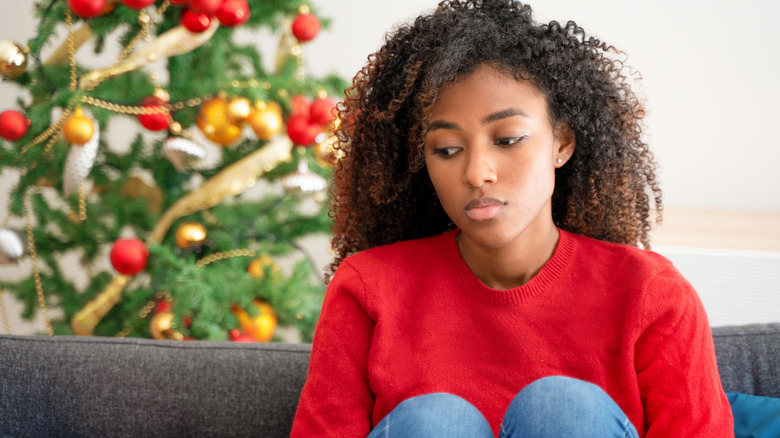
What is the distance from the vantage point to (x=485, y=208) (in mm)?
851

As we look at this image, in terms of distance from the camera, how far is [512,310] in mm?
920

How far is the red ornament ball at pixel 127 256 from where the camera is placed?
1406 millimetres

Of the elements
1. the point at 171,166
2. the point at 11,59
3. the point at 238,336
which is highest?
the point at 11,59

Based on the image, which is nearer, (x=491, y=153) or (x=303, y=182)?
(x=491, y=153)

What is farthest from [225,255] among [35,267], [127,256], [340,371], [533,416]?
[533,416]

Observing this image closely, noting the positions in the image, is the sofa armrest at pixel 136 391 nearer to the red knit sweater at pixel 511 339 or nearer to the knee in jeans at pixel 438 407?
the red knit sweater at pixel 511 339

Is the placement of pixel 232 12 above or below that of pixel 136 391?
above

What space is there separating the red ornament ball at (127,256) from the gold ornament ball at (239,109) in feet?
1.13

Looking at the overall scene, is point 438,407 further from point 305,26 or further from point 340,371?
point 305,26

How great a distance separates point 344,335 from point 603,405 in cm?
36

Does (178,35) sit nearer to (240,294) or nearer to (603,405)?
(240,294)

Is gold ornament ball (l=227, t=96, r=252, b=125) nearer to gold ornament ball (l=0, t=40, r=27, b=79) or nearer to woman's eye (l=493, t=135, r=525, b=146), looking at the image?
gold ornament ball (l=0, t=40, r=27, b=79)

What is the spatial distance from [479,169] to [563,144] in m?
0.19

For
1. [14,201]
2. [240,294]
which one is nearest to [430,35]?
[240,294]
